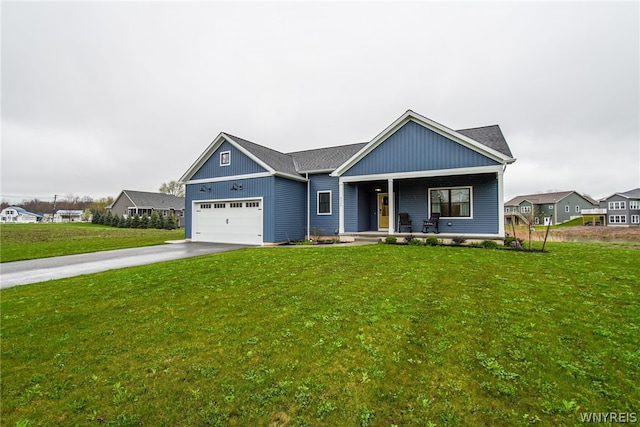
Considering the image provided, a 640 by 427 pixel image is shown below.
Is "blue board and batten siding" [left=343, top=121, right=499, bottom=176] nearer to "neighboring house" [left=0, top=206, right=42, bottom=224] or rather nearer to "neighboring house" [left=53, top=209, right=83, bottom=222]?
"neighboring house" [left=53, top=209, right=83, bottom=222]

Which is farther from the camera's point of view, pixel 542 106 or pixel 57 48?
pixel 542 106

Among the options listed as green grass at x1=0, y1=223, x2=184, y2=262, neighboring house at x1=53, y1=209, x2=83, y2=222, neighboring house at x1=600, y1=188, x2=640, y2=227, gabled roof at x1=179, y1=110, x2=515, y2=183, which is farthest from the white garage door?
neighboring house at x1=53, y1=209, x2=83, y2=222

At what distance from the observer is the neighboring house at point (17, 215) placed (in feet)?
266

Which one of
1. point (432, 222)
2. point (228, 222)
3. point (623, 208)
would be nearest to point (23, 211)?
point (228, 222)

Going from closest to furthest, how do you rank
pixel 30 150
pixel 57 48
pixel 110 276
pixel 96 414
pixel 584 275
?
pixel 96 414, pixel 584 275, pixel 110 276, pixel 57 48, pixel 30 150

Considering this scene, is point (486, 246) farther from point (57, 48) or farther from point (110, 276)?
point (57, 48)

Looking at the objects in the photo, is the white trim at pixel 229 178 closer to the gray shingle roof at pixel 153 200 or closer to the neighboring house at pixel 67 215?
the gray shingle roof at pixel 153 200

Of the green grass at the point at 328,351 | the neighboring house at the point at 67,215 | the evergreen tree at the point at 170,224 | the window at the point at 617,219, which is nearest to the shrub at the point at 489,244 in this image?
the green grass at the point at 328,351

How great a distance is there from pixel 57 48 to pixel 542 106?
29.0 metres

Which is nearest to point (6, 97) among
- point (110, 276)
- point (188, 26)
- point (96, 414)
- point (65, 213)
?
point (188, 26)

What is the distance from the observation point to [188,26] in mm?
14617

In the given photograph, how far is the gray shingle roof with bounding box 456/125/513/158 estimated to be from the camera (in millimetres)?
11922

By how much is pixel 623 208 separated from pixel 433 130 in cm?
4887

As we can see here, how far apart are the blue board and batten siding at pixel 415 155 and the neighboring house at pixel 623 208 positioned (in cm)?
4757
